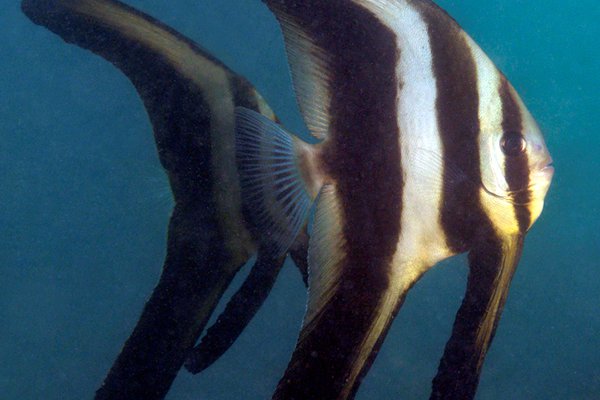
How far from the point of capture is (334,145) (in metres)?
0.97

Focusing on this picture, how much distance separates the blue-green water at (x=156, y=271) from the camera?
9.38 m

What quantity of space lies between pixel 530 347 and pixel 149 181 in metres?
11.1

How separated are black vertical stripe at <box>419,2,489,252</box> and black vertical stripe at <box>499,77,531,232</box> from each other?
0.20ft

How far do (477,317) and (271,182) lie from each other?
1.53ft

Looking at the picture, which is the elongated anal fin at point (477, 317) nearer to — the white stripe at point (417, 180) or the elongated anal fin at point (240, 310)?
the white stripe at point (417, 180)

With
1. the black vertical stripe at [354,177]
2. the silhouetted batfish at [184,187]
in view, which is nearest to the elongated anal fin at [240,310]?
the silhouetted batfish at [184,187]

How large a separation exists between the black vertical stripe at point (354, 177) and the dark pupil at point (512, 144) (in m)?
0.22

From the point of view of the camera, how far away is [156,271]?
934 centimetres

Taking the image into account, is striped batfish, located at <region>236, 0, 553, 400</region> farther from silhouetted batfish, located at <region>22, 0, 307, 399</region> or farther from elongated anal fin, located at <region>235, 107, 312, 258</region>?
silhouetted batfish, located at <region>22, 0, 307, 399</region>

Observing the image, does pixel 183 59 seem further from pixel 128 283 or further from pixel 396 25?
pixel 128 283

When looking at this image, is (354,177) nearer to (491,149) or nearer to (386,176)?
(386,176)

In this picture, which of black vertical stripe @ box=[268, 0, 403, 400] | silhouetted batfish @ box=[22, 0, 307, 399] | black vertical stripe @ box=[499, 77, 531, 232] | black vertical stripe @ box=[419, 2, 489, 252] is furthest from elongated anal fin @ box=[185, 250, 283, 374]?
black vertical stripe @ box=[499, 77, 531, 232]

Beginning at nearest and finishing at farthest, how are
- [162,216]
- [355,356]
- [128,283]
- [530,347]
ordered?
[355,356], [162,216], [530,347], [128,283]

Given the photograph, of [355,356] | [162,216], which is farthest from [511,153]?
[162,216]
